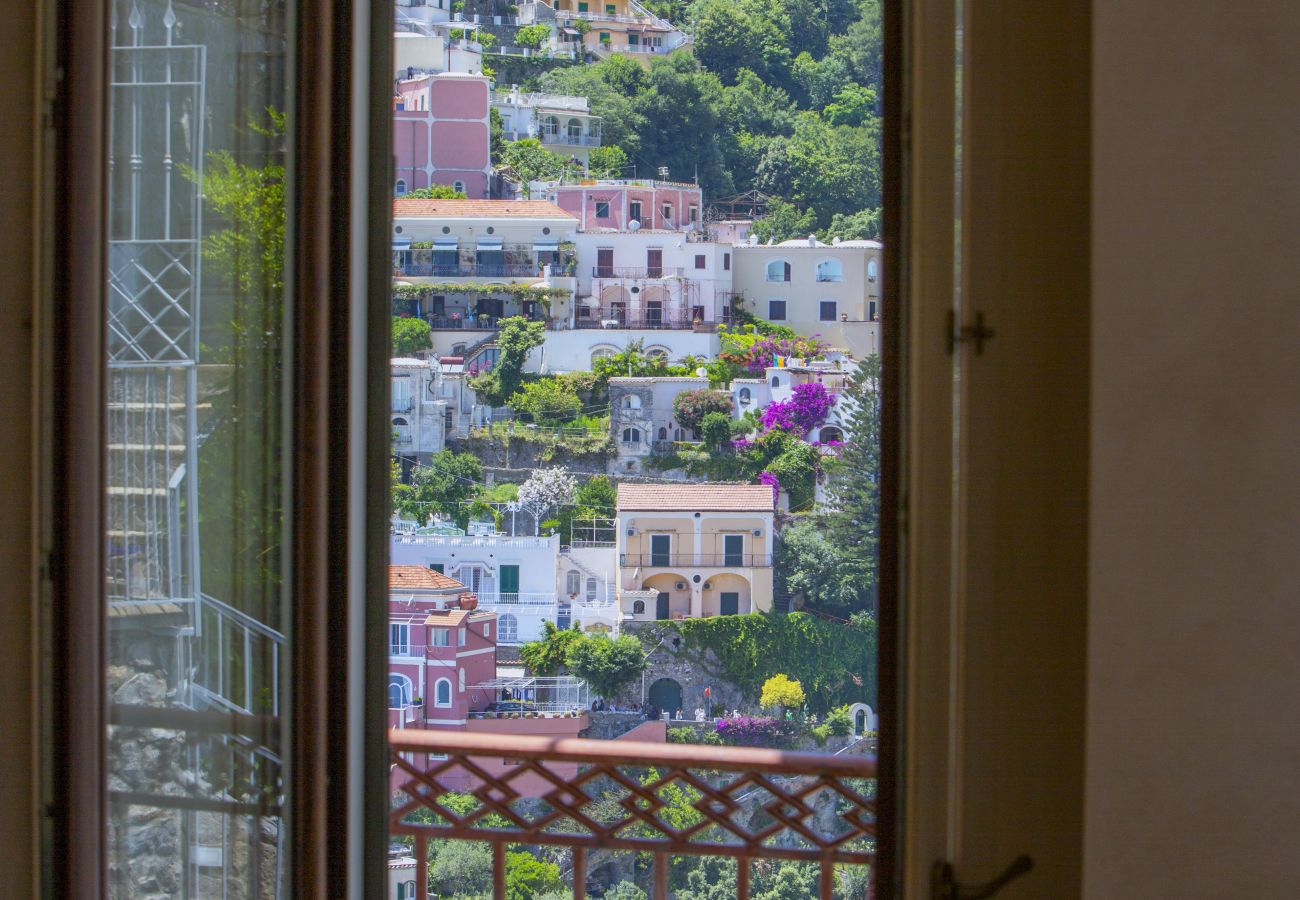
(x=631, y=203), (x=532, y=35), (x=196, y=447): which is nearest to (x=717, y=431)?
(x=631, y=203)

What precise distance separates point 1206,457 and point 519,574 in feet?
11.6

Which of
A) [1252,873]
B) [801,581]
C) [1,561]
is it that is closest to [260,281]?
[1,561]

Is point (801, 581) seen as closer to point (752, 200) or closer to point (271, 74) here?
point (752, 200)

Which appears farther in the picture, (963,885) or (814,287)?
(814,287)

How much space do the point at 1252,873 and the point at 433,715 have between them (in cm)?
323

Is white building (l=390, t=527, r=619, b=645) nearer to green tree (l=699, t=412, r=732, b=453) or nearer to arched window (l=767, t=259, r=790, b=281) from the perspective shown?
green tree (l=699, t=412, r=732, b=453)

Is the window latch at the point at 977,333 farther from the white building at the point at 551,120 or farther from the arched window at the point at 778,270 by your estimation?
the white building at the point at 551,120

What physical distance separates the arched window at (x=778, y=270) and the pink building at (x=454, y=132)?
41.9 inches

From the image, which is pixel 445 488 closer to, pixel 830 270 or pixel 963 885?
pixel 830 270

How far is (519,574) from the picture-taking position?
4.37 meters

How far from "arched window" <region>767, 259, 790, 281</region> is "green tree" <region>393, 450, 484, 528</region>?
1479 millimetres

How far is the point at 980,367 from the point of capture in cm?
123

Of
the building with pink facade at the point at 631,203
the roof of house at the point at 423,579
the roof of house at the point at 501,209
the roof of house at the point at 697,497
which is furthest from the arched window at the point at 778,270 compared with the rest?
the roof of house at the point at 423,579

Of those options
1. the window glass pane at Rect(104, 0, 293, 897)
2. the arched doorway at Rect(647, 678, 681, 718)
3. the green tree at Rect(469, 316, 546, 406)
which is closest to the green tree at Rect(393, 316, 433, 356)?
the green tree at Rect(469, 316, 546, 406)
